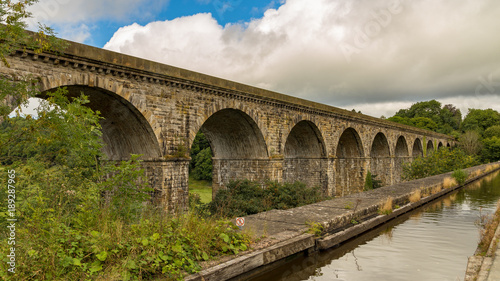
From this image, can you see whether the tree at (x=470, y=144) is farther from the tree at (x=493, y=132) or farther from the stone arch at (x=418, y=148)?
the stone arch at (x=418, y=148)

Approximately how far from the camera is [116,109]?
11078 millimetres

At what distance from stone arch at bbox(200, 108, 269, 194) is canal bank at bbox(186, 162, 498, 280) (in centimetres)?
652

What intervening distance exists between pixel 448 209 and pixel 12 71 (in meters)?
13.4

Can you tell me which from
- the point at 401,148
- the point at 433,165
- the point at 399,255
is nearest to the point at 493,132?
the point at 401,148

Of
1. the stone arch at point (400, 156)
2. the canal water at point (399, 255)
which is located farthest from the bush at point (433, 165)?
the canal water at point (399, 255)

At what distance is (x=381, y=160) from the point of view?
1193 inches

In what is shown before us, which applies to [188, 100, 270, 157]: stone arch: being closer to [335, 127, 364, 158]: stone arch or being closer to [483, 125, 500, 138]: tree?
[335, 127, 364, 158]: stone arch

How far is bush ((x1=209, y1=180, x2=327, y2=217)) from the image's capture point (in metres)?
12.7

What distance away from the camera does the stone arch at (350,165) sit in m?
24.5

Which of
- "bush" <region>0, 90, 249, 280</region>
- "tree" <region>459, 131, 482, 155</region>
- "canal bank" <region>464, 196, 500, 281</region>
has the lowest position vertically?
"canal bank" <region>464, 196, 500, 281</region>

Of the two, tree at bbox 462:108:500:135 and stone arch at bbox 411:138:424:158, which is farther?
tree at bbox 462:108:500:135

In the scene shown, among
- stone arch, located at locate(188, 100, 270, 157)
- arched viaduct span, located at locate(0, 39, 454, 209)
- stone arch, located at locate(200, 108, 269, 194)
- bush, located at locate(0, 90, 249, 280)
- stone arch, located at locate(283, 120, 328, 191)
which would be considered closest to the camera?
bush, located at locate(0, 90, 249, 280)

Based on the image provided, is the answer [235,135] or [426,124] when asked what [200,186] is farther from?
[426,124]

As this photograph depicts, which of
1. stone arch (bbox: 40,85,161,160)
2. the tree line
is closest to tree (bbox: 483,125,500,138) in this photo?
the tree line
